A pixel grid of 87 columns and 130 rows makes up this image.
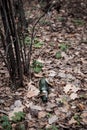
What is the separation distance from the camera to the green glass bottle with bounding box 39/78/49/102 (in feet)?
11.9

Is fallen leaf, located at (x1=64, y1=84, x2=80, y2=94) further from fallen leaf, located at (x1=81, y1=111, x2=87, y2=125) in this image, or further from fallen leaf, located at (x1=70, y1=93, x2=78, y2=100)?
fallen leaf, located at (x1=81, y1=111, x2=87, y2=125)

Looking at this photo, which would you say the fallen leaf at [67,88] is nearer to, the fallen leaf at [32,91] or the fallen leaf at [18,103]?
the fallen leaf at [32,91]

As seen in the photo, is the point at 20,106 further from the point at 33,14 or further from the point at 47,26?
the point at 33,14

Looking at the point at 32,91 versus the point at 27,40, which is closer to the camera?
the point at 32,91

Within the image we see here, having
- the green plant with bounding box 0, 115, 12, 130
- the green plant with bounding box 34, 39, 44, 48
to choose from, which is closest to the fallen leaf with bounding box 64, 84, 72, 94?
the green plant with bounding box 0, 115, 12, 130

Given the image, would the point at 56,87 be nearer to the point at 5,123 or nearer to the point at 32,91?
the point at 32,91

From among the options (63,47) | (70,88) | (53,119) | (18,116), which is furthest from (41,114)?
(63,47)

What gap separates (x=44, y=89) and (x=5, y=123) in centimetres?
82

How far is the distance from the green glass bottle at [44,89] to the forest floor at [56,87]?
0.20ft

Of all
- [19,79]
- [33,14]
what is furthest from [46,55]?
[33,14]

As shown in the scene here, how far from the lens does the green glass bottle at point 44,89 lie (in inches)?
143

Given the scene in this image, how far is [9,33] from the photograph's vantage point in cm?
342

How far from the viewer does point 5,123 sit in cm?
319

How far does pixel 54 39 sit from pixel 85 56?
35.6 inches
